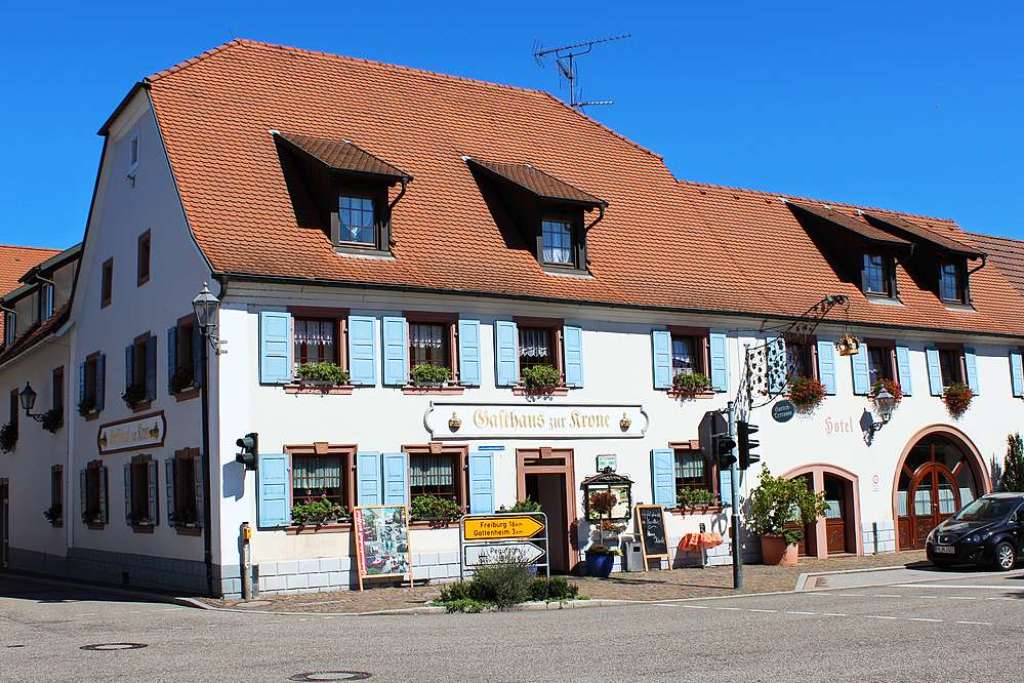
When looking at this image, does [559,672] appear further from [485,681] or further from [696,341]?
[696,341]

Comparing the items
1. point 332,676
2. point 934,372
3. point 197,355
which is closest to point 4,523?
point 197,355

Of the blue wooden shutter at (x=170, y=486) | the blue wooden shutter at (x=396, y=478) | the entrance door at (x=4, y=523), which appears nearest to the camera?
the blue wooden shutter at (x=396, y=478)

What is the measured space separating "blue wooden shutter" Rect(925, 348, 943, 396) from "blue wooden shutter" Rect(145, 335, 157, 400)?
18.8 metres

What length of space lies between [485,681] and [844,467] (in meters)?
20.0

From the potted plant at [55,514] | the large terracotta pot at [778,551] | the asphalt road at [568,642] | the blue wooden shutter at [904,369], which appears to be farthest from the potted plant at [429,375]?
the blue wooden shutter at [904,369]

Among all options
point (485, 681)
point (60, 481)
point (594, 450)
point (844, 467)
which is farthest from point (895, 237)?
point (485, 681)

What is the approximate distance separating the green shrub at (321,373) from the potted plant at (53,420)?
10.8 metres

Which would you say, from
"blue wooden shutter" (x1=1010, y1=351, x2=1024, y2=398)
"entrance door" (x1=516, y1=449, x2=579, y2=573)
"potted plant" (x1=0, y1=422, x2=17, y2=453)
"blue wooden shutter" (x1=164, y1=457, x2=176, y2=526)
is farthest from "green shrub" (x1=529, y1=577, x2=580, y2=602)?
"potted plant" (x1=0, y1=422, x2=17, y2=453)

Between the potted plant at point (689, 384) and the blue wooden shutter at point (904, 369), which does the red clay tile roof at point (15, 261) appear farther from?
the blue wooden shutter at point (904, 369)

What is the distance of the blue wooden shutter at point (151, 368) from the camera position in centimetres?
2380

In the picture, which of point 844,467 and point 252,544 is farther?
point 844,467

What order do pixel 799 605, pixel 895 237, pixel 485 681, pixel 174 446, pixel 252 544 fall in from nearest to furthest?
pixel 485 681
pixel 799 605
pixel 252 544
pixel 174 446
pixel 895 237

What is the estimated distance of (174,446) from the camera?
888 inches

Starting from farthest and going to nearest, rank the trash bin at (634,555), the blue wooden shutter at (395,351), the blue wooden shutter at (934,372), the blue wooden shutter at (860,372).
A: the blue wooden shutter at (934,372)
the blue wooden shutter at (860,372)
the trash bin at (634,555)
the blue wooden shutter at (395,351)
